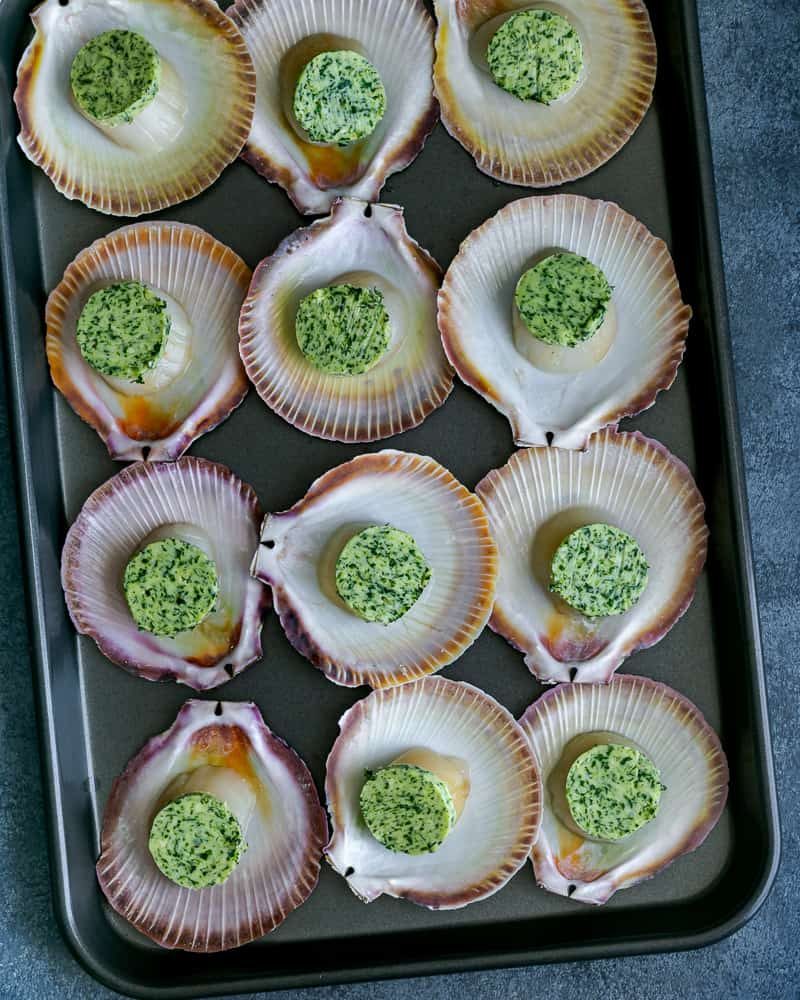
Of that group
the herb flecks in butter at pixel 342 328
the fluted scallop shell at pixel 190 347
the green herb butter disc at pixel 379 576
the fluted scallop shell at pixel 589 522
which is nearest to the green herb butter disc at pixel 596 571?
the fluted scallop shell at pixel 589 522

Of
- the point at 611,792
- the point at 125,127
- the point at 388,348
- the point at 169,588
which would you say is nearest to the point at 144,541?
the point at 169,588

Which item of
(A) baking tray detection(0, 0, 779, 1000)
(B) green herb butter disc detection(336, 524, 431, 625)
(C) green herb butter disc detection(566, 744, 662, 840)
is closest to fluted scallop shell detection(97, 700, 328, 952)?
(A) baking tray detection(0, 0, 779, 1000)

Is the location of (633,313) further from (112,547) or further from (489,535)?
(112,547)

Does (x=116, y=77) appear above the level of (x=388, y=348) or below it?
above

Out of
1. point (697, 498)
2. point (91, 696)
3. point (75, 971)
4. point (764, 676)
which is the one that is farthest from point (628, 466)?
point (75, 971)

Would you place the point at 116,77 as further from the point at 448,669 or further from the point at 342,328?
the point at 448,669

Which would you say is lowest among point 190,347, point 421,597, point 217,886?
point 217,886
